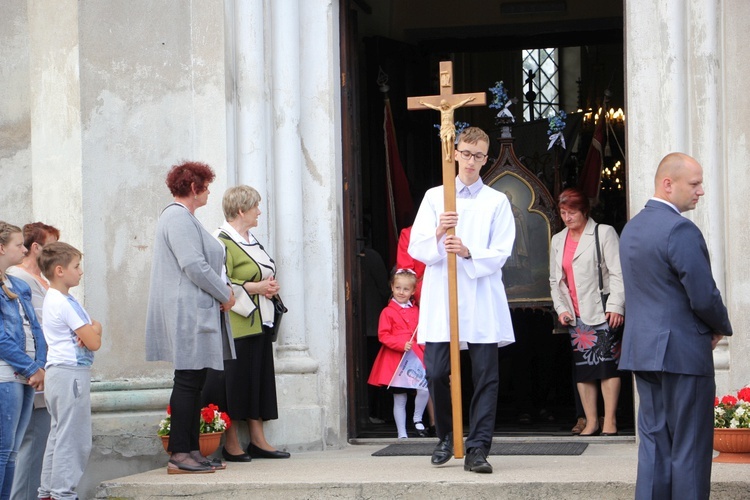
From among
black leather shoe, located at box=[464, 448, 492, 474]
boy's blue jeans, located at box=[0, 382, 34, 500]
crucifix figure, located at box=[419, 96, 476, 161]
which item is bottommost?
black leather shoe, located at box=[464, 448, 492, 474]

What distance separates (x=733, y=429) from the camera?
271 inches

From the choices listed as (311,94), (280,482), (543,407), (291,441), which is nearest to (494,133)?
(543,407)

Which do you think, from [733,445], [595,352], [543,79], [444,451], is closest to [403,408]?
[595,352]

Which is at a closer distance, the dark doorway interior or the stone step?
the stone step

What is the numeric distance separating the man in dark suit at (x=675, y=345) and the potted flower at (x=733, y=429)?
4.10 ft

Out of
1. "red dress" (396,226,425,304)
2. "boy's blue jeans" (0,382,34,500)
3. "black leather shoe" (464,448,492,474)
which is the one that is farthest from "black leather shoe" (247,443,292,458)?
"red dress" (396,226,425,304)

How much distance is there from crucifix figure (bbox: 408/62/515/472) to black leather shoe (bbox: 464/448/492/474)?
0.01m

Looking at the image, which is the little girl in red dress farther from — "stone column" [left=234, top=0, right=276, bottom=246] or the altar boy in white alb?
the altar boy in white alb

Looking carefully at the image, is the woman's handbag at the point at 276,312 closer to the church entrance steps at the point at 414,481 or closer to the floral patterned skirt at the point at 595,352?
the church entrance steps at the point at 414,481

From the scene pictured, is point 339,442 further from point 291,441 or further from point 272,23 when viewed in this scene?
point 272,23

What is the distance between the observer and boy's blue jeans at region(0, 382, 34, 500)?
20.9 ft

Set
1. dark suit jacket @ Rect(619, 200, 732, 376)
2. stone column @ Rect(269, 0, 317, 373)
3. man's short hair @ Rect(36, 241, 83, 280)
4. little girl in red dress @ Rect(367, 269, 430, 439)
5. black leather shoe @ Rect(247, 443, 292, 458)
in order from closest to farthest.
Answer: dark suit jacket @ Rect(619, 200, 732, 376)
man's short hair @ Rect(36, 241, 83, 280)
black leather shoe @ Rect(247, 443, 292, 458)
stone column @ Rect(269, 0, 317, 373)
little girl in red dress @ Rect(367, 269, 430, 439)

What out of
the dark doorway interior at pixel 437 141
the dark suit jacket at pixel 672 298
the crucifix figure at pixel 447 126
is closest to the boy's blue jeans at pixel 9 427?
the crucifix figure at pixel 447 126

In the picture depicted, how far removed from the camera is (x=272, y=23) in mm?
8594
